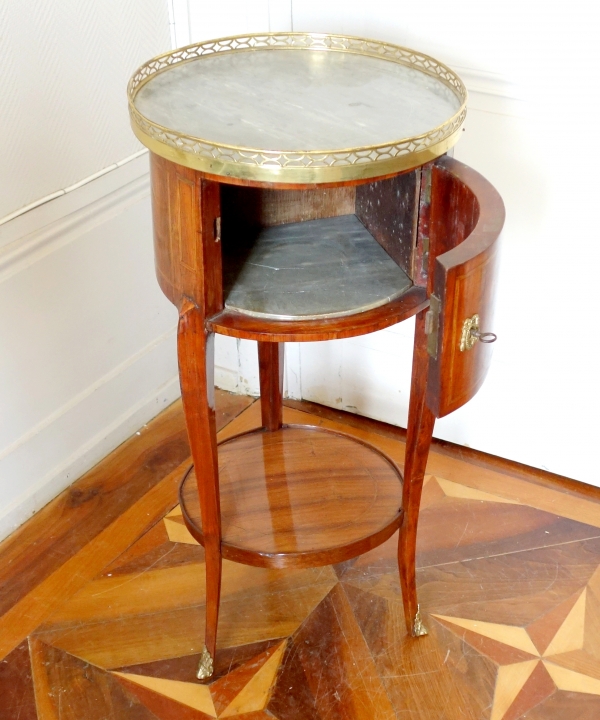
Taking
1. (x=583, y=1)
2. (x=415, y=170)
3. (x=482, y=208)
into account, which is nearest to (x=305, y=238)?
(x=415, y=170)

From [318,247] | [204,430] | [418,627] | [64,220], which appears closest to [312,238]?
[318,247]

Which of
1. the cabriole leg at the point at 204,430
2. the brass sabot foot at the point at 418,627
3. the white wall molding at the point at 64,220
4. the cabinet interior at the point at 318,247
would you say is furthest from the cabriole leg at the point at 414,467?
the white wall molding at the point at 64,220

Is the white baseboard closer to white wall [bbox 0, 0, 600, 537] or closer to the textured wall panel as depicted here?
white wall [bbox 0, 0, 600, 537]

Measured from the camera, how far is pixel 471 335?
1.13 metres

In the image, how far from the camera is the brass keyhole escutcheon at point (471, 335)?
1.12 meters

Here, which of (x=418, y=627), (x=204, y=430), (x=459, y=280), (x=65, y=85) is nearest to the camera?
(x=459, y=280)

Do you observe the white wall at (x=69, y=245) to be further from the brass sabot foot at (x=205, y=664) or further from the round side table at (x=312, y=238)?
the brass sabot foot at (x=205, y=664)

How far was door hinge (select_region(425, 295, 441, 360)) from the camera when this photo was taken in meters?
1.09

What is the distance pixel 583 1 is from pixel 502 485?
1.01 m

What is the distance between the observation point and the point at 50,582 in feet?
5.69

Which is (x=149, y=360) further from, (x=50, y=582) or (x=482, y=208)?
(x=482, y=208)

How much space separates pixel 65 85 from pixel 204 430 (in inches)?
31.5

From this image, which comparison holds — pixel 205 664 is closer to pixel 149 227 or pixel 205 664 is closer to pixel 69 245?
pixel 69 245

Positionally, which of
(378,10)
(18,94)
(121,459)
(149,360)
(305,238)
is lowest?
(121,459)
